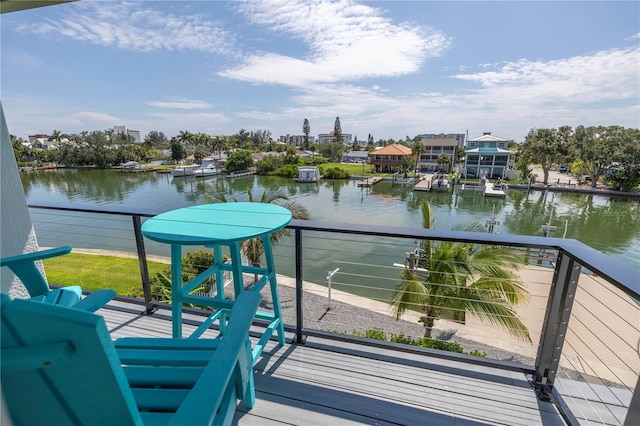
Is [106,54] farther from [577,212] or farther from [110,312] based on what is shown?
[577,212]

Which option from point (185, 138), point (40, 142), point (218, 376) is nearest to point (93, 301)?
point (218, 376)

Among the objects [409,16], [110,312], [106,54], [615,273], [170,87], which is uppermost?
[170,87]

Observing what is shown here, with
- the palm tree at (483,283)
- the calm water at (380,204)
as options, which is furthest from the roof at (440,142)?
the palm tree at (483,283)

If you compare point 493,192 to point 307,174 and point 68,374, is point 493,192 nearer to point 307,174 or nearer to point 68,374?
point 307,174

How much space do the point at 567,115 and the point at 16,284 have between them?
3689 centimetres

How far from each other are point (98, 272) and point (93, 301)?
340 inches

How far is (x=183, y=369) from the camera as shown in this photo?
91cm

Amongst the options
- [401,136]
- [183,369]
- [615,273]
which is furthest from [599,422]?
[401,136]

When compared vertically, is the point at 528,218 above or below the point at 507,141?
below

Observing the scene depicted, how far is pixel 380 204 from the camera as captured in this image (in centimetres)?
2409

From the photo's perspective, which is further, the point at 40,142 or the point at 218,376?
the point at 40,142

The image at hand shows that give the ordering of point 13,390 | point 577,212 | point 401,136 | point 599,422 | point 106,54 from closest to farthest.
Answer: point 13,390, point 599,422, point 106,54, point 577,212, point 401,136

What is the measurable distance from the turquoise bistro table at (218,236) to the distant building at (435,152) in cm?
3987

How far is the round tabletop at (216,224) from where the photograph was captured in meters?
1.18
